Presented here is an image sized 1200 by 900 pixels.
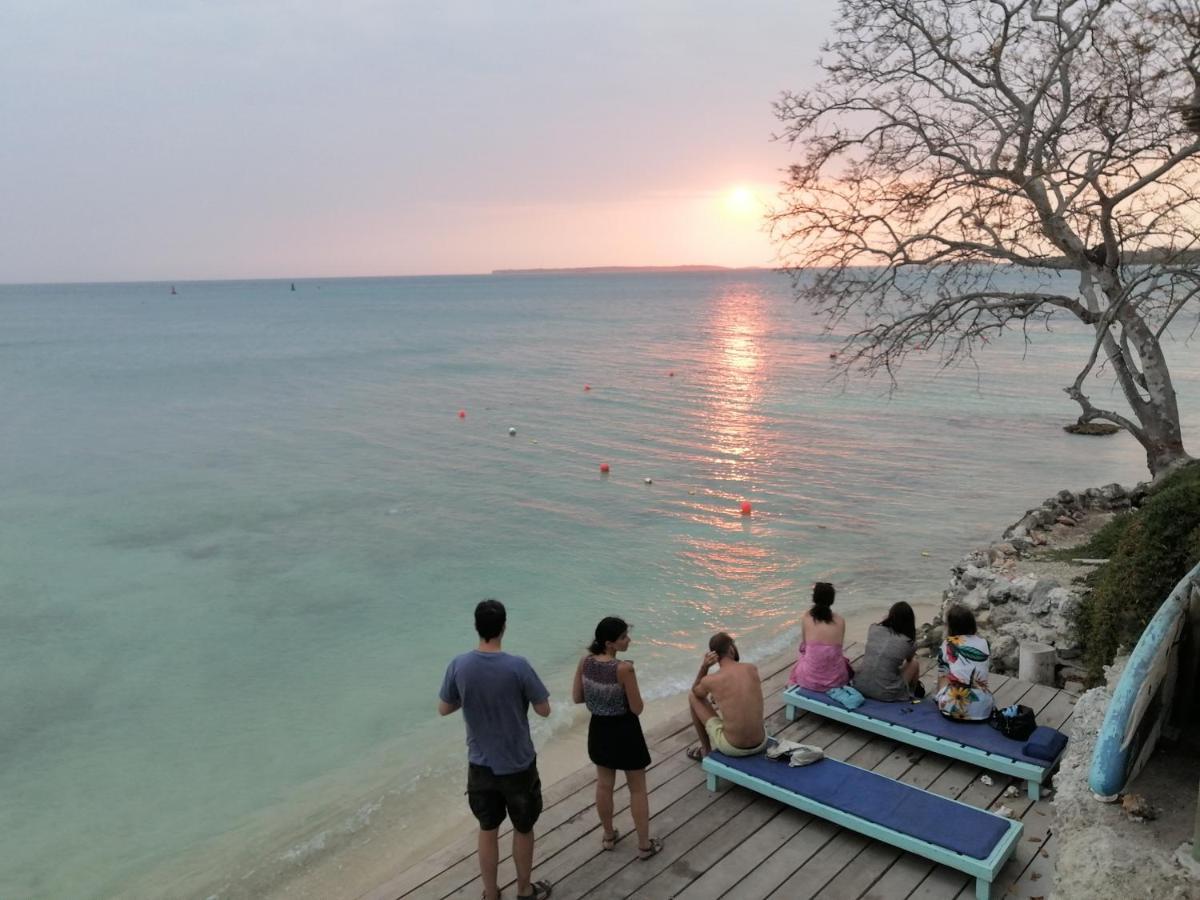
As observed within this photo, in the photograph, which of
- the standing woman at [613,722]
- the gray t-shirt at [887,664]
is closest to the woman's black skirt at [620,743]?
the standing woman at [613,722]

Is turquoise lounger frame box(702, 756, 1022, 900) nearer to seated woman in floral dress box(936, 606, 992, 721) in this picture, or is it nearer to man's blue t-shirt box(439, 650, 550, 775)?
seated woman in floral dress box(936, 606, 992, 721)

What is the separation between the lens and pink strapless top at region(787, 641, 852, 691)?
7.36m

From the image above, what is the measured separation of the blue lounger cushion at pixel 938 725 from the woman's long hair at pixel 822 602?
0.65m

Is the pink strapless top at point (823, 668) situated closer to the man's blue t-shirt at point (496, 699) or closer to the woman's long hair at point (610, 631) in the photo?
the woman's long hair at point (610, 631)

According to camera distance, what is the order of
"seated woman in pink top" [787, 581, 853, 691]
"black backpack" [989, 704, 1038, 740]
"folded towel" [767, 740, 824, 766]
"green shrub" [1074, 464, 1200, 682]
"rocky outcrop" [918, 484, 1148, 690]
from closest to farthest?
"folded towel" [767, 740, 824, 766], "black backpack" [989, 704, 1038, 740], "green shrub" [1074, 464, 1200, 682], "seated woman in pink top" [787, 581, 853, 691], "rocky outcrop" [918, 484, 1148, 690]

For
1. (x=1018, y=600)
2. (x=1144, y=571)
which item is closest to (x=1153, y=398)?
(x=1018, y=600)

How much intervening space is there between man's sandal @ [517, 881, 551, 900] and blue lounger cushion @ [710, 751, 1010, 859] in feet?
5.15

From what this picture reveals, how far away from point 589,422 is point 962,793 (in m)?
23.5

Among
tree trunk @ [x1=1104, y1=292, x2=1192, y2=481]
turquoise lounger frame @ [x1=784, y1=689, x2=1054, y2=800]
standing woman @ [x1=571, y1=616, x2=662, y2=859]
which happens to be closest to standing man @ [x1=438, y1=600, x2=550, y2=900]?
standing woman @ [x1=571, y1=616, x2=662, y2=859]

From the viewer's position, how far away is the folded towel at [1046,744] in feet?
20.3

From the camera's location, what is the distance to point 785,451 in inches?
972

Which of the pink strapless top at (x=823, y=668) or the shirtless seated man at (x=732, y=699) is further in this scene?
the pink strapless top at (x=823, y=668)

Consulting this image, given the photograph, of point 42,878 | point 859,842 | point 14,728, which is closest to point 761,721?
point 859,842

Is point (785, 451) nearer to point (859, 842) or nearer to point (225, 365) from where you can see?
point (859, 842)
